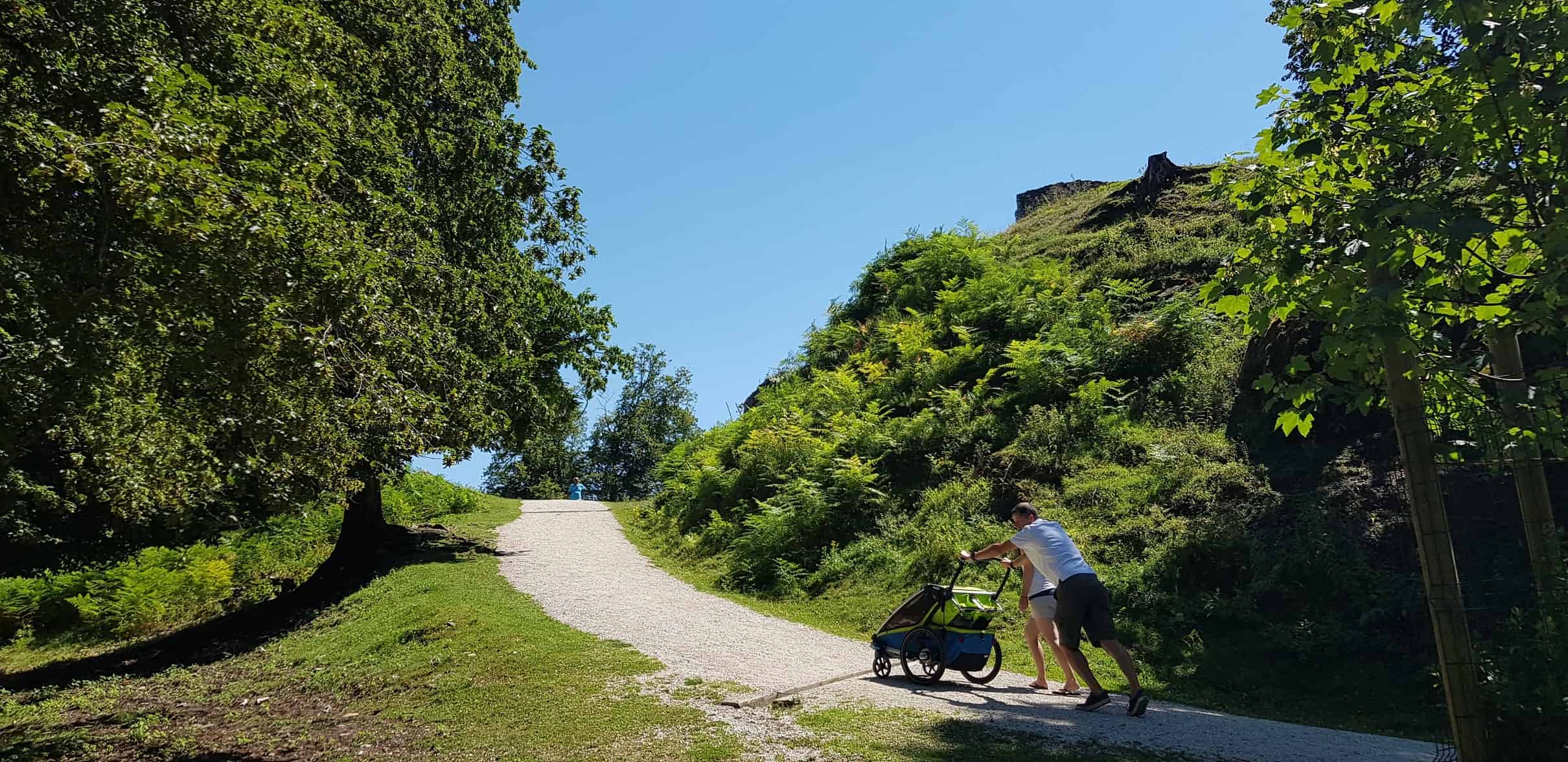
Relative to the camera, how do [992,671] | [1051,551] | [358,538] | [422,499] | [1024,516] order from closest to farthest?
[1051,551]
[1024,516]
[992,671]
[358,538]
[422,499]

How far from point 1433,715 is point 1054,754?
4.40 meters

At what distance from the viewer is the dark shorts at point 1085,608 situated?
7453 millimetres

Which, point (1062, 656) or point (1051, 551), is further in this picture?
point (1062, 656)

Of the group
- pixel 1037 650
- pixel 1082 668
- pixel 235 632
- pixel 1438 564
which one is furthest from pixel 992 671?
pixel 235 632

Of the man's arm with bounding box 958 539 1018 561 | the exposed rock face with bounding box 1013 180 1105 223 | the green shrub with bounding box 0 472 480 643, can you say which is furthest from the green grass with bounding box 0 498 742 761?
the exposed rock face with bounding box 1013 180 1105 223

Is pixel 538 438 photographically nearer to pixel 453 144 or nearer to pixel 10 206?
pixel 453 144

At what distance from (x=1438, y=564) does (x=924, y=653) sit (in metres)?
4.81

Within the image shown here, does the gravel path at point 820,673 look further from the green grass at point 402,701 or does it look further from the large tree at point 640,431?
the large tree at point 640,431

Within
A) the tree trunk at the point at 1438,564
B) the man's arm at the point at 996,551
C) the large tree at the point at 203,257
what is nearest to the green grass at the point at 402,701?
the large tree at the point at 203,257

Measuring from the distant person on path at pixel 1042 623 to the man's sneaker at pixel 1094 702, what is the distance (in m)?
0.54

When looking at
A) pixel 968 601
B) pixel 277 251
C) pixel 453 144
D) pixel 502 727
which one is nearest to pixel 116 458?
pixel 277 251

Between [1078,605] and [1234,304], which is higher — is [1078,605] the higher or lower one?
the lower one

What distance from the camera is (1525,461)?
5395 mm

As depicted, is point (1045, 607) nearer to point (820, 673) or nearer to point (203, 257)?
point (820, 673)
